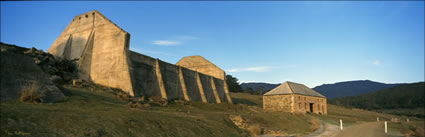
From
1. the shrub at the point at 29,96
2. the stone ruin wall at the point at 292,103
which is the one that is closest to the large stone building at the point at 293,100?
the stone ruin wall at the point at 292,103

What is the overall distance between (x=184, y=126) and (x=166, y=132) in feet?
5.67

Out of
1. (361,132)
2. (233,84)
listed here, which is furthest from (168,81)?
(233,84)

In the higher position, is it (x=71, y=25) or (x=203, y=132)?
(x=71, y=25)

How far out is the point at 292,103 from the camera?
129ft

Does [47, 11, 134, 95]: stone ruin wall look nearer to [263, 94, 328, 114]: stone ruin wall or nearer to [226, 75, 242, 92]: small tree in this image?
[263, 94, 328, 114]: stone ruin wall

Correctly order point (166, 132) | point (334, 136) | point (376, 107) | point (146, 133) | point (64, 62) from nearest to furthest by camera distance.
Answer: point (146, 133) < point (166, 132) < point (334, 136) < point (64, 62) < point (376, 107)

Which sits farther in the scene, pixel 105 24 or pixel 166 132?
pixel 105 24

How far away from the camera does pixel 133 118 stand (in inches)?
484

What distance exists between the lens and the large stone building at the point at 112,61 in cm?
2758

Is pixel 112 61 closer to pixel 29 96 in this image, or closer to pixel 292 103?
pixel 29 96

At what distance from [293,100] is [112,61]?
24.9 m

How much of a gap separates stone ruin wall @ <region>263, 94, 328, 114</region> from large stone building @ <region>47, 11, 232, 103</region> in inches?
541

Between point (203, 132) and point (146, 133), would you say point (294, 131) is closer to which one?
point (203, 132)

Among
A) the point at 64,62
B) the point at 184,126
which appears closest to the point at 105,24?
the point at 64,62
